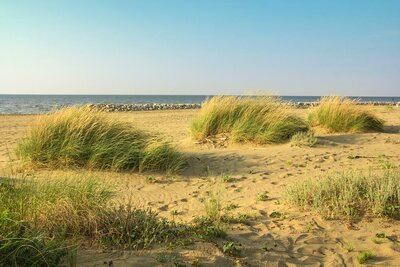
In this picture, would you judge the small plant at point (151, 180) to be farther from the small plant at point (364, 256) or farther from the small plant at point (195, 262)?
the small plant at point (364, 256)

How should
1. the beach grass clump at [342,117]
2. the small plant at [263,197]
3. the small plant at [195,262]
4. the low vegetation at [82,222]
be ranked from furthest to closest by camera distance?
1. the beach grass clump at [342,117]
2. the small plant at [263,197]
3. the low vegetation at [82,222]
4. the small plant at [195,262]

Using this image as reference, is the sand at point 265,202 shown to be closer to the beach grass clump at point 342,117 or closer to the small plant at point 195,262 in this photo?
the small plant at point 195,262

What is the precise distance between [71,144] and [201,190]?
3122 mm

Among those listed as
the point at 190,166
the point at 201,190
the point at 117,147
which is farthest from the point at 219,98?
the point at 201,190

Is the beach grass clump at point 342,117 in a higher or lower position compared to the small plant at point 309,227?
higher

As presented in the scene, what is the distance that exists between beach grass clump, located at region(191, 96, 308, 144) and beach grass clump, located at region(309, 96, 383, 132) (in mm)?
1399

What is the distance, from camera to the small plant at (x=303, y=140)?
438 inches

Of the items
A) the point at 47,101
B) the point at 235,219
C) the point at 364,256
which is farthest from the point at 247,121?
the point at 47,101

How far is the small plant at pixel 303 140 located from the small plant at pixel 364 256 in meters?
6.62

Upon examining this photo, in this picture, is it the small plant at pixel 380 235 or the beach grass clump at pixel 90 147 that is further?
the beach grass clump at pixel 90 147

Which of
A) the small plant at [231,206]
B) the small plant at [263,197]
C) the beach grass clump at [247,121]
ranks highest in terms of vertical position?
the beach grass clump at [247,121]

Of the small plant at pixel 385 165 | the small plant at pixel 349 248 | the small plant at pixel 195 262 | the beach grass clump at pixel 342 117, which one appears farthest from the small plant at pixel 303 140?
the small plant at pixel 195 262

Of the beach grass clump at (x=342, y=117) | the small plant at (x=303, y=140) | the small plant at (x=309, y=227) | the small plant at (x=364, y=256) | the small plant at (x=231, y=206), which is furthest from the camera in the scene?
the beach grass clump at (x=342, y=117)

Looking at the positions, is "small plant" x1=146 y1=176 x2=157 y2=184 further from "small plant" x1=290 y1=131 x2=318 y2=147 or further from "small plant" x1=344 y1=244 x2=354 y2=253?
"small plant" x1=290 y1=131 x2=318 y2=147
